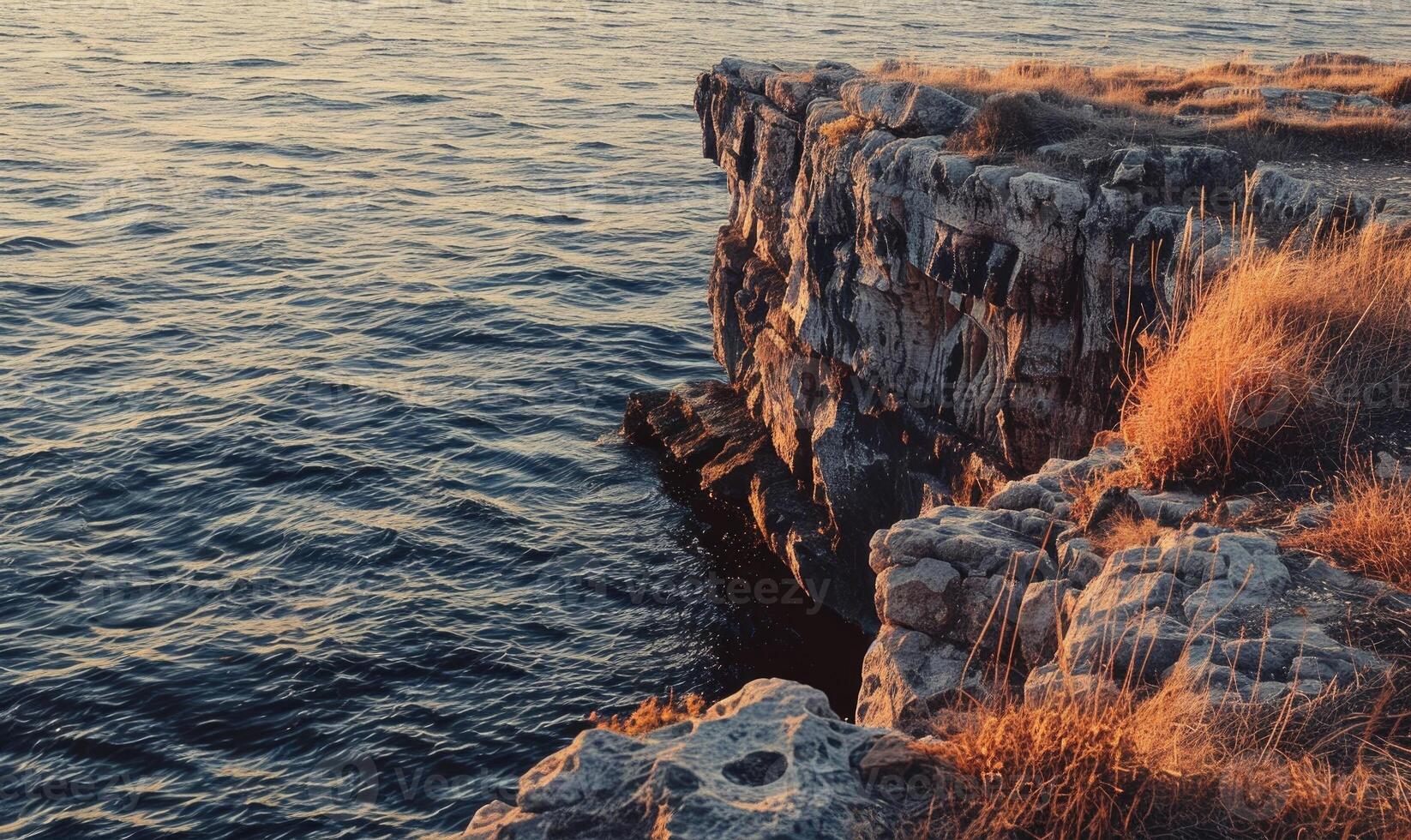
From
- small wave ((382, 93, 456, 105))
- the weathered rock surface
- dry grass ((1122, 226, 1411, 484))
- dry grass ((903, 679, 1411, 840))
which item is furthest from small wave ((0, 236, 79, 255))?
dry grass ((903, 679, 1411, 840))

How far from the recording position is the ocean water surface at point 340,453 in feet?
68.4

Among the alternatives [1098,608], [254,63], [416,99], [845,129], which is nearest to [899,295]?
[845,129]

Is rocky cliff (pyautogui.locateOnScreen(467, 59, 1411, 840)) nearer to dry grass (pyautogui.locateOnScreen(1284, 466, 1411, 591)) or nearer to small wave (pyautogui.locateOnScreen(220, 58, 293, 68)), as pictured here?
dry grass (pyautogui.locateOnScreen(1284, 466, 1411, 591))

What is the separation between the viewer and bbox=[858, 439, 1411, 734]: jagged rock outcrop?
8859 millimetres

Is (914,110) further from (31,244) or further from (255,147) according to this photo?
(255,147)

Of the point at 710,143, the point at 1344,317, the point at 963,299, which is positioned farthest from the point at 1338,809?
the point at 710,143

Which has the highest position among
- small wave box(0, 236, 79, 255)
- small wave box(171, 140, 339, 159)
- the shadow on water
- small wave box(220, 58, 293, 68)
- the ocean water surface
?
small wave box(220, 58, 293, 68)

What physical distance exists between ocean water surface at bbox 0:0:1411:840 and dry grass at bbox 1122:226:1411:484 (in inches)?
490

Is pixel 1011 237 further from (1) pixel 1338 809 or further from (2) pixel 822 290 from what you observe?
(1) pixel 1338 809

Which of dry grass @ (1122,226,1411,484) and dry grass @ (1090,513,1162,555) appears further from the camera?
dry grass @ (1122,226,1411,484)

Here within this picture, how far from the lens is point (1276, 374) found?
11.7 meters

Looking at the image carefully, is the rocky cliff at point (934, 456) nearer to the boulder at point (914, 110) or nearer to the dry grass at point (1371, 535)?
the boulder at point (914, 110)

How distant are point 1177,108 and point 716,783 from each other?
22.6 m

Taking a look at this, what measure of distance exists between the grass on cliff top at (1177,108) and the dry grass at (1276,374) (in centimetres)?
817
